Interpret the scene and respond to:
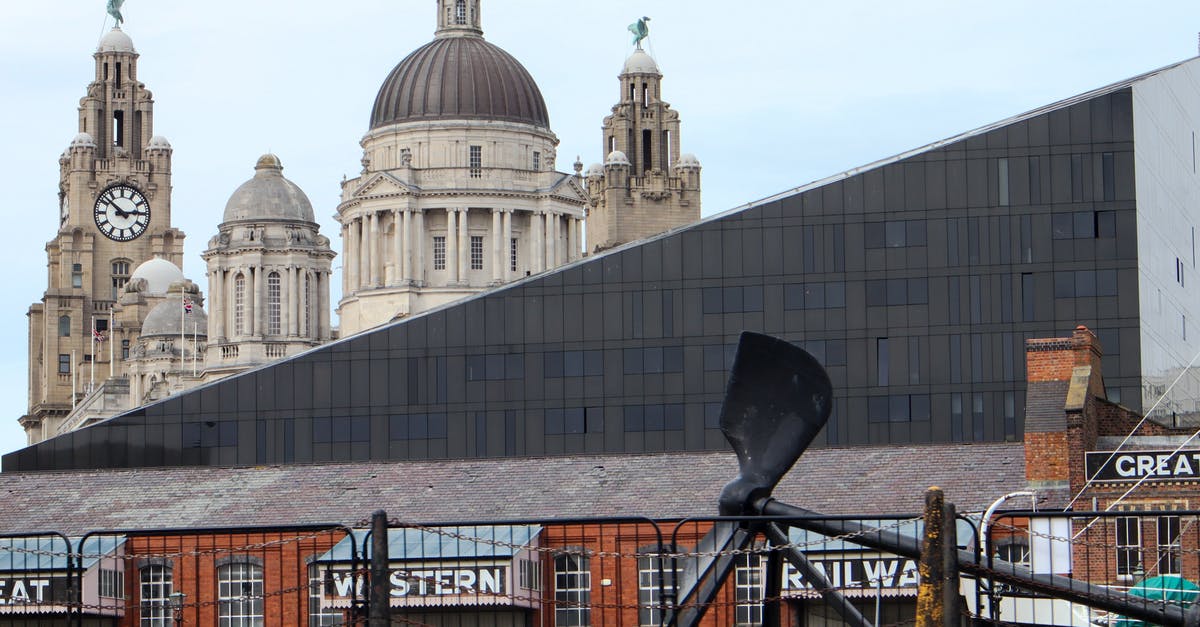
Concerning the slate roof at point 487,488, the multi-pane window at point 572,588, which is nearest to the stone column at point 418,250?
the slate roof at point 487,488

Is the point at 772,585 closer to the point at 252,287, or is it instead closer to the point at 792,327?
the point at 792,327

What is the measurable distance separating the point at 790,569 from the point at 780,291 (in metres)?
22.7

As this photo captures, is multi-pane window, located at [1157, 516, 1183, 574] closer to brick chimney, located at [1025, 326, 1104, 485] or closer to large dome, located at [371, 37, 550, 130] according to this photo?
brick chimney, located at [1025, 326, 1104, 485]

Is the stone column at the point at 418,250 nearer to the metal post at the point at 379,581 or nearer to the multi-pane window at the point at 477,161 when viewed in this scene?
the multi-pane window at the point at 477,161

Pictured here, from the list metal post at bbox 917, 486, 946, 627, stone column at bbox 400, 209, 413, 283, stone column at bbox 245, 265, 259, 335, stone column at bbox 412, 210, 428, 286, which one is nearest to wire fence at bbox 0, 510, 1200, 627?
metal post at bbox 917, 486, 946, 627

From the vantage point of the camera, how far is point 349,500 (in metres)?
83.0

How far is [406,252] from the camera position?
7805 inches

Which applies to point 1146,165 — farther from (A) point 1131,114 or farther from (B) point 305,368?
(B) point 305,368

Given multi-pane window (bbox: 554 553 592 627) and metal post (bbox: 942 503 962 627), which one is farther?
multi-pane window (bbox: 554 553 592 627)

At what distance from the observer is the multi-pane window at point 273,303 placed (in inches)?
7520

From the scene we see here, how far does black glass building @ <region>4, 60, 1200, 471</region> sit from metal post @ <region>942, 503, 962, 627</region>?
51844mm

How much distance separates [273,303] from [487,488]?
11031 centimetres

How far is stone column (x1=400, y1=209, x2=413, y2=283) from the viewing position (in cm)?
19812

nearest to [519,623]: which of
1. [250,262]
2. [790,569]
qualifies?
[790,569]
